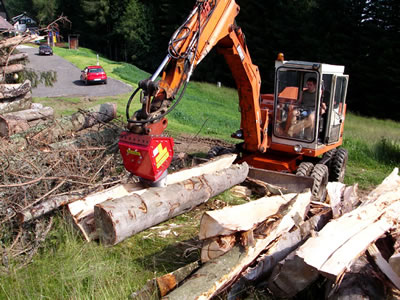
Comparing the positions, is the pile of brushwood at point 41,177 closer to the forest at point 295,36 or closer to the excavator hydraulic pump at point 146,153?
the excavator hydraulic pump at point 146,153

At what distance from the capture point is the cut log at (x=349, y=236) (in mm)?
3518

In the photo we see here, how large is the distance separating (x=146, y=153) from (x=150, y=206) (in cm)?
70

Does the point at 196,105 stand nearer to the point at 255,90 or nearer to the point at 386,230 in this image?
the point at 255,90

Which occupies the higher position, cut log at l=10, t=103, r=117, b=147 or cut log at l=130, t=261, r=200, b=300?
cut log at l=10, t=103, r=117, b=147

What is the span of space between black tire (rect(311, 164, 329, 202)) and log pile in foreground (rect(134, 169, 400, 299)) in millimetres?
2091

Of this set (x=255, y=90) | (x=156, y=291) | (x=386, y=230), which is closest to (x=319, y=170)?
(x=255, y=90)

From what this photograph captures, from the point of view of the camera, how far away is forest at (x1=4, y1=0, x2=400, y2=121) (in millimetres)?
29000

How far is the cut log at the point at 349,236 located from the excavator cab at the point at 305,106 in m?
2.67

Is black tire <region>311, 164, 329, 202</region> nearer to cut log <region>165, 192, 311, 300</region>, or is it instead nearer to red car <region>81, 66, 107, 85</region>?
cut log <region>165, 192, 311, 300</region>

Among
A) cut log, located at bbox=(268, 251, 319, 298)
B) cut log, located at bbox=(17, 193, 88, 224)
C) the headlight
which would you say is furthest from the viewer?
the headlight

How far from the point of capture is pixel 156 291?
3814mm

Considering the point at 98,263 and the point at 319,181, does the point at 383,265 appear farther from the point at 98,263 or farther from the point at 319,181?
the point at 319,181

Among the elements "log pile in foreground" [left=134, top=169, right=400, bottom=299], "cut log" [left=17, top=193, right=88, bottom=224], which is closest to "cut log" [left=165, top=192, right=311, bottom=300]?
"log pile in foreground" [left=134, top=169, right=400, bottom=299]

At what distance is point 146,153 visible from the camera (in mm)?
5020
